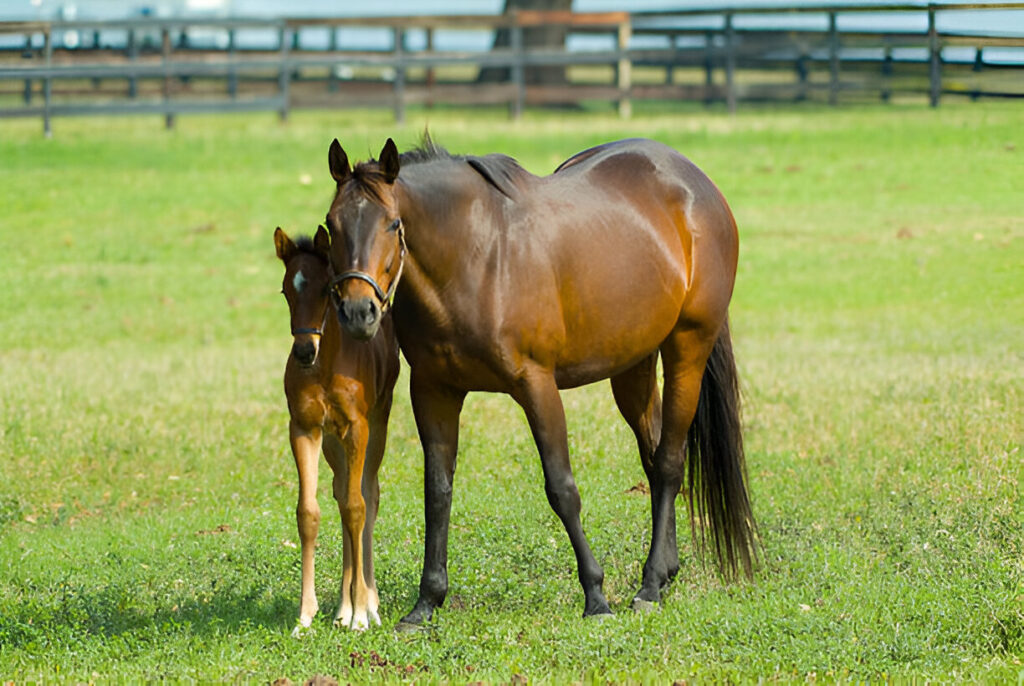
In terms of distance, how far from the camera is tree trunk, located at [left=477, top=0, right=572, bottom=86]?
31.4m

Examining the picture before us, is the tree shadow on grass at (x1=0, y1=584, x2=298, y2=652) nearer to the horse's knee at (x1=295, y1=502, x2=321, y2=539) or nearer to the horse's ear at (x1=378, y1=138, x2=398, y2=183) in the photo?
the horse's knee at (x1=295, y1=502, x2=321, y2=539)

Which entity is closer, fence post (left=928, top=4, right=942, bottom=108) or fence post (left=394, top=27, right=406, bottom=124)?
fence post (left=928, top=4, right=942, bottom=108)

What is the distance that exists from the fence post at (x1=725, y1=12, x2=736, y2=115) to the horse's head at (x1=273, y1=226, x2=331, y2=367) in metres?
22.5

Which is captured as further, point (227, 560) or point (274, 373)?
point (274, 373)

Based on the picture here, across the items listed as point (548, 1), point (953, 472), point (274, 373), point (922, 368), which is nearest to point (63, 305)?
point (274, 373)

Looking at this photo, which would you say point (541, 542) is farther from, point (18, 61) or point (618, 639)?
point (18, 61)

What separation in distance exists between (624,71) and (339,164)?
24.2 m

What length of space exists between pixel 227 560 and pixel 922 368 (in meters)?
7.98

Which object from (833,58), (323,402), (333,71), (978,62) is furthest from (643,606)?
(333,71)

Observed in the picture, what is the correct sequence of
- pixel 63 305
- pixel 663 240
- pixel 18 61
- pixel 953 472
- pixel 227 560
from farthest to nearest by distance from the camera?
pixel 18 61 < pixel 63 305 < pixel 953 472 < pixel 227 560 < pixel 663 240

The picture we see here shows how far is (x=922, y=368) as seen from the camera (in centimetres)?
1338

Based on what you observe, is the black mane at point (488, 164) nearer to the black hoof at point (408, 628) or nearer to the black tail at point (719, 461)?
the black tail at point (719, 461)

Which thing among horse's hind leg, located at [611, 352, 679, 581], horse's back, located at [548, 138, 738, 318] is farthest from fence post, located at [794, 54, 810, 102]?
horse's hind leg, located at [611, 352, 679, 581]

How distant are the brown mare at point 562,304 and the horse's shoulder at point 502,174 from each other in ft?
0.03
